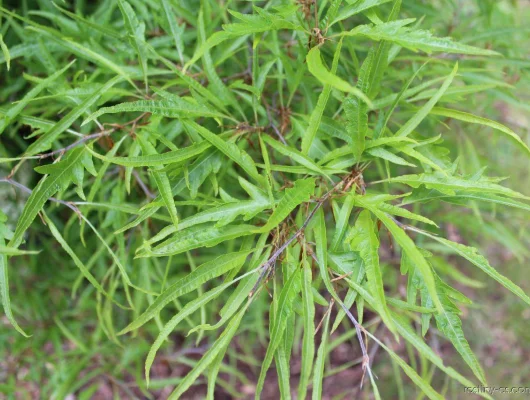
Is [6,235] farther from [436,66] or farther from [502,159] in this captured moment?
[502,159]

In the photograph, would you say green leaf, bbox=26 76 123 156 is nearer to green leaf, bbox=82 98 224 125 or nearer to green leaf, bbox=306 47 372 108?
green leaf, bbox=82 98 224 125

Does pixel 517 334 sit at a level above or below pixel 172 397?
below

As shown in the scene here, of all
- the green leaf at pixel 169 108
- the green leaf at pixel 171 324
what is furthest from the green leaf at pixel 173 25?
the green leaf at pixel 171 324

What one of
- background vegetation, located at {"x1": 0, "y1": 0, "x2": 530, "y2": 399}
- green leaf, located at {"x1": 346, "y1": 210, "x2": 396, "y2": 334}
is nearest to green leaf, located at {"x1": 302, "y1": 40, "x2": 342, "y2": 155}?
background vegetation, located at {"x1": 0, "y1": 0, "x2": 530, "y2": 399}

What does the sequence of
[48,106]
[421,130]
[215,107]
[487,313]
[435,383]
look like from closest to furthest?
[215,107]
[48,106]
[421,130]
[435,383]
[487,313]

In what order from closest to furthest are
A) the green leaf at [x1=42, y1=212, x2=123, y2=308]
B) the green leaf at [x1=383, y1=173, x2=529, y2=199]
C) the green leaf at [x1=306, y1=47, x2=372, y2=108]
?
the green leaf at [x1=306, y1=47, x2=372, y2=108] → the green leaf at [x1=383, y1=173, x2=529, y2=199] → the green leaf at [x1=42, y1=212, x2=123, y2=308]

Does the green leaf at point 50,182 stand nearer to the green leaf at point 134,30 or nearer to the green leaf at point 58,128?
the green leaf at point 58,128

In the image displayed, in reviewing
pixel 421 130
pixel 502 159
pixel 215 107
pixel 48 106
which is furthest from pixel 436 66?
pixel 502 159

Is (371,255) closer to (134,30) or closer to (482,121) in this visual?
(482,121)
